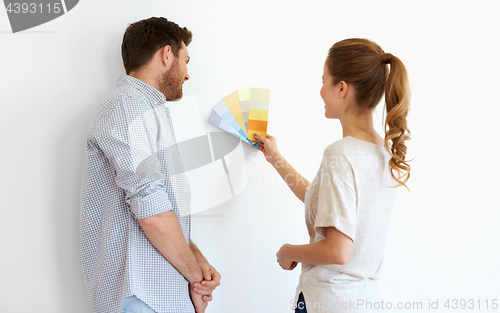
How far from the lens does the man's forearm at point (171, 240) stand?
1107 millimetres

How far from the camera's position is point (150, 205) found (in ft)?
3.55

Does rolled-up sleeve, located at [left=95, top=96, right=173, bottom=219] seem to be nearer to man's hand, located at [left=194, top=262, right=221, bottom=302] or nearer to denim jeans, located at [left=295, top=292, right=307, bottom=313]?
man's hand, located at [left=194, top=262, right=221, bottom=302]

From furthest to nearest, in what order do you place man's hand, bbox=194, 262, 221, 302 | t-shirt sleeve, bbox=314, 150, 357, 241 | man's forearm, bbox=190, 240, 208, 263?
man's forearm, bbox=190, 240, 208, 263 → man's hand, bbox=194, 262, 221, 302 → t-shirt sleeve, bbox=314, 150, 357, 241

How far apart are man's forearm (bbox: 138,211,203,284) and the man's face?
443 mm

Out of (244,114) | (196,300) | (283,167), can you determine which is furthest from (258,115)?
(196,300)

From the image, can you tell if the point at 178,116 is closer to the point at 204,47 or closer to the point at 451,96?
the point at 204,47

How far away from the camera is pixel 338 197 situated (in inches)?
39.2

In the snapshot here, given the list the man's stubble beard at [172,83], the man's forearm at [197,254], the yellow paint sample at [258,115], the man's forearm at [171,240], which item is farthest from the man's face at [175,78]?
the man's forearm at [197,254]

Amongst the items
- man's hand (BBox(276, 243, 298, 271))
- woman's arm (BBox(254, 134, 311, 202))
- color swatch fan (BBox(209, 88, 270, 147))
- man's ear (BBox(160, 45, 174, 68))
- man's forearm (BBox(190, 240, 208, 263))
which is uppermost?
man's ear (BBox(160, 45, 174, 68))

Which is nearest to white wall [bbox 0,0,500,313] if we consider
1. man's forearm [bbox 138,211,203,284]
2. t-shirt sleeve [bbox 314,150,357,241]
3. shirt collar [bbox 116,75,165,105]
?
shirt collar [bbox 116,75,165,105]

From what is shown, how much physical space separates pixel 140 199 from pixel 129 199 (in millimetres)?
43

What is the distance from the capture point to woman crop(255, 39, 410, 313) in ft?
3.29

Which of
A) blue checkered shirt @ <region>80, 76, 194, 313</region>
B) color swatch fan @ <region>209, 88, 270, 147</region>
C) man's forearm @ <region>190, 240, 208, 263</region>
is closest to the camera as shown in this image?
blue checkered shirt @ <region>80, 76, 194, 313</region>

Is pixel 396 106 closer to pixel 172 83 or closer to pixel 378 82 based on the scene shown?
pixel 378 82
